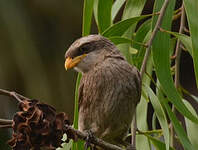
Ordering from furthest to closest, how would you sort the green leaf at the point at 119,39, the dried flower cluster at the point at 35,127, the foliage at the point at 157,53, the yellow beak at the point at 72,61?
the yellow beak at the point at 72,61
the green leaf at the point at 119,39
the foliage at the point at 157,53
the dried flower cluster at the point at 35,127

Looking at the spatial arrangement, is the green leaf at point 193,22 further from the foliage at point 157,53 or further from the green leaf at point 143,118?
the green leaf at point 143,118

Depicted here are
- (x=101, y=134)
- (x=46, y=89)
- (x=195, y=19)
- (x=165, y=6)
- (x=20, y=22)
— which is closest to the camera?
(x=195, y=19)

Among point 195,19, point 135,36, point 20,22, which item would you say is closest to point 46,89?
point 20,22

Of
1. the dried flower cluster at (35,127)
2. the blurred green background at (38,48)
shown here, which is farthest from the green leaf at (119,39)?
the blurred green background at (38,48)

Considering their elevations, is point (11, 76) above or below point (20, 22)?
below

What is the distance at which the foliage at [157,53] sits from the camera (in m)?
2.15

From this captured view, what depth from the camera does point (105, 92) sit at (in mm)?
2406

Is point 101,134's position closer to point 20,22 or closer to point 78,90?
point 78,90

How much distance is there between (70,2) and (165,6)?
3.52 meters

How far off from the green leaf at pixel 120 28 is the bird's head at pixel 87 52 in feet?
0.33

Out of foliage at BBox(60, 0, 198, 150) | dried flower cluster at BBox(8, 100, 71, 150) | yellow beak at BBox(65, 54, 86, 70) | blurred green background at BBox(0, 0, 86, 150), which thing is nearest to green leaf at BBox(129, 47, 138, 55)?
foliage at BBox(60, 0, 198, 150)

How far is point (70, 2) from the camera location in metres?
5.73

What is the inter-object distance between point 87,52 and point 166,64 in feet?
1.36

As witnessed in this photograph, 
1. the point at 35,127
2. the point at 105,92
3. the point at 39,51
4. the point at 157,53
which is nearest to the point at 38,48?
the point at 39,51
